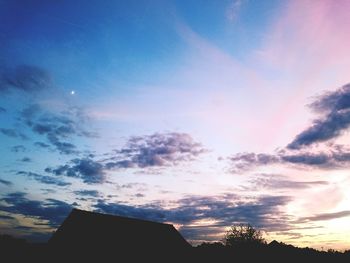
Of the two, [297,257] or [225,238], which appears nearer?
[297,257]

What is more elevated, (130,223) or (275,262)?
(130,223)

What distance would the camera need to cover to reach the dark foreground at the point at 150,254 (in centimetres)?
A: 3062

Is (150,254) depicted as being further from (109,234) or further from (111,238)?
(109,234)

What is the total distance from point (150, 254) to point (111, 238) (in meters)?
4.94

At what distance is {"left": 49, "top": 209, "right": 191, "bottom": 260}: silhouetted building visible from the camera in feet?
103

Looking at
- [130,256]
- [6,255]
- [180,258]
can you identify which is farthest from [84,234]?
[180,258]

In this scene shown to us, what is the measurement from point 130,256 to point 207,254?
42.4 ft

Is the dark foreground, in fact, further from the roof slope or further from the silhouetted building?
the roof slope

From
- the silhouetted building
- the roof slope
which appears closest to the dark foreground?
the silhouetted building

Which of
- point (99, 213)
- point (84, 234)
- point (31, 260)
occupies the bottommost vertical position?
point (31, 260)

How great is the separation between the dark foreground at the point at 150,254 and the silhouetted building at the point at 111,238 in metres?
0.10

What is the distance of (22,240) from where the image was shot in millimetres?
39344

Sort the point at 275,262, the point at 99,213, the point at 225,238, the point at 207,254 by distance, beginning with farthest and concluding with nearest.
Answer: the point at 225,238 → the point at 207,254 → the point at 275,262 → the point at 99,213

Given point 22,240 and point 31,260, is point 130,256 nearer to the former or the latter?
point 31,260
